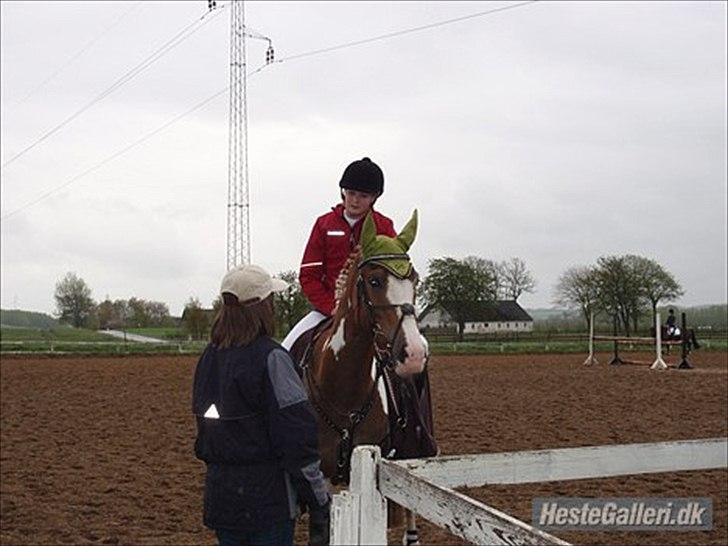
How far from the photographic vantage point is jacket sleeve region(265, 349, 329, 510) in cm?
340

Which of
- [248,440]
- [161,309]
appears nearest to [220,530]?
[248,440]

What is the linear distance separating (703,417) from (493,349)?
27208 mm

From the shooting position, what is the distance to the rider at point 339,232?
204 inches

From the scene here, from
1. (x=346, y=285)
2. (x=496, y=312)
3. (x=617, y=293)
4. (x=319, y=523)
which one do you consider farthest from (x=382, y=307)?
(x=496, y=312)

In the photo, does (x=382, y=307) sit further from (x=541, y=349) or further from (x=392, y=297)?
(x=541, y=349)

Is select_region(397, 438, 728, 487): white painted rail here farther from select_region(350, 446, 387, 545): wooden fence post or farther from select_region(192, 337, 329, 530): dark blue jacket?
select_region(192, 337, 329, 530): dark blue jacket

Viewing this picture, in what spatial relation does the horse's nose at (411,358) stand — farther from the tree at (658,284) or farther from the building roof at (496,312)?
the tree at (658,284)

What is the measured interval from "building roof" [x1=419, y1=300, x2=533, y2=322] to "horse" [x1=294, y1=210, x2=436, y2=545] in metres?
34.5

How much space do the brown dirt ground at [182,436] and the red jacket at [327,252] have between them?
124 inches

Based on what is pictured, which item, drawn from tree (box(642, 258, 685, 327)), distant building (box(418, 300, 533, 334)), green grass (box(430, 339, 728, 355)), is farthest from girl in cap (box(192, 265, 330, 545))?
tree (box(642, 258, 685, 327))

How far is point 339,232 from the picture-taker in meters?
5.20

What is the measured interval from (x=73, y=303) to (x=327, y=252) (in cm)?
8560

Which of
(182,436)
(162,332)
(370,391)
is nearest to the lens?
(370,391)

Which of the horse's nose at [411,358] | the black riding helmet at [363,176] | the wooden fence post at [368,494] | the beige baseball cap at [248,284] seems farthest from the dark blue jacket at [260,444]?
the black riding helmet at [363,176]
